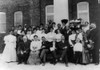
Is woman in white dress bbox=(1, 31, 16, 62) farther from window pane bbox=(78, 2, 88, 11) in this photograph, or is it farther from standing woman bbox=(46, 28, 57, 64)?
window pane bbox=(78, 2, 88, 11)

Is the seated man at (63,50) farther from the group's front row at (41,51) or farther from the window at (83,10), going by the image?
the window at (83,10)

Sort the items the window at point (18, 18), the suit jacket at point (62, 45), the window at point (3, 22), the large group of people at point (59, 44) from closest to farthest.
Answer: the large group of people at point (59, 44), the suit jacket at point (62, 45), the window at point (18, 18), the window at point (3, 22)

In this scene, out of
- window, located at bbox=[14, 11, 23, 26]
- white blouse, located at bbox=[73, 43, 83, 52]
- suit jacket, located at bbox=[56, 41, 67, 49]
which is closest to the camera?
white blouse, located at bbox=[73, 43, 83, 52]

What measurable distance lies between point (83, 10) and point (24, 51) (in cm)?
743

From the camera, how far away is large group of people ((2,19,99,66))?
1119cm

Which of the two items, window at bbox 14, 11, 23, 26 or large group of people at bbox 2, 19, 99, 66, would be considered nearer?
large group of people at bbox 2, 19, 99, 66

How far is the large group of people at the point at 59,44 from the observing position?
11.2 metres

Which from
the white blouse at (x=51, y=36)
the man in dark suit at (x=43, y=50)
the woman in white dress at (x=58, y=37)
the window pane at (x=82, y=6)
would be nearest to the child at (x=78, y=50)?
the woman in white dress at (x=58, y=37)

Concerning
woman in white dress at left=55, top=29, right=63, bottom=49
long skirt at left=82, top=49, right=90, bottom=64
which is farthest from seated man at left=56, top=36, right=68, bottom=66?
long skirt at left=82, top=49, right=90, bottom=64

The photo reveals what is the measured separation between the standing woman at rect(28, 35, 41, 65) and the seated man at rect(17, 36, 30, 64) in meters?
0.32

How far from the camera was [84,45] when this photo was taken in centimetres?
1125

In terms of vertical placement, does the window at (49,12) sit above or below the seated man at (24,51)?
above

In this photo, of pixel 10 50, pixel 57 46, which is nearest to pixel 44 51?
pixel 57 46

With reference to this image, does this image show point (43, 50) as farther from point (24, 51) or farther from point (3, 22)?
point (3, 22)
